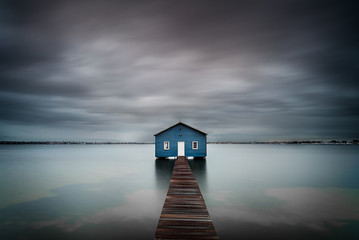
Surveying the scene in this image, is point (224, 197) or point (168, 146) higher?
point (168, 146)

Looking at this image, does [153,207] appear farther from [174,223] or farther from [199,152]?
[199,152]

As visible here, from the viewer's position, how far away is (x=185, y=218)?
327 inches

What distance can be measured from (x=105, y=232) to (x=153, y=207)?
13.8 feet

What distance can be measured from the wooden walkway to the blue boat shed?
21.7 m

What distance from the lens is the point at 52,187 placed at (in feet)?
64.3

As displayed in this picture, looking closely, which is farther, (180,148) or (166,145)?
(166,145)

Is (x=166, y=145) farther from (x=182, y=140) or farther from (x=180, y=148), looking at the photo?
(x=182, y=140)

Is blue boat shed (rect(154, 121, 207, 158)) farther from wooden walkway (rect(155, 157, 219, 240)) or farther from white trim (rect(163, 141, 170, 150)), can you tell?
wooden walkway (rect(155, 157, 219, 240))

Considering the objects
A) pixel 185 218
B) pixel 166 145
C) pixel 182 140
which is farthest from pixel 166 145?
pixel 185 218

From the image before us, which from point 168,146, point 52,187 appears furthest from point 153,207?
point 168,146

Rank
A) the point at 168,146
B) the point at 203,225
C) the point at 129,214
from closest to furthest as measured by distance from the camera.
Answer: the point at 203,225
the point at 129,214
the point at 168,146

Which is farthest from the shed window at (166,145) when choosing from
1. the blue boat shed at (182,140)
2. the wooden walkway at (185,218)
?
the wooden walkway at (185,218)

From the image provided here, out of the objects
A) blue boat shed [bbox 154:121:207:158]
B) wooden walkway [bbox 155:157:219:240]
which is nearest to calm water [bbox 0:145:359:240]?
wooden walkway [bbox 155:157:219:240]

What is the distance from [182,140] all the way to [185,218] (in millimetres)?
26132
